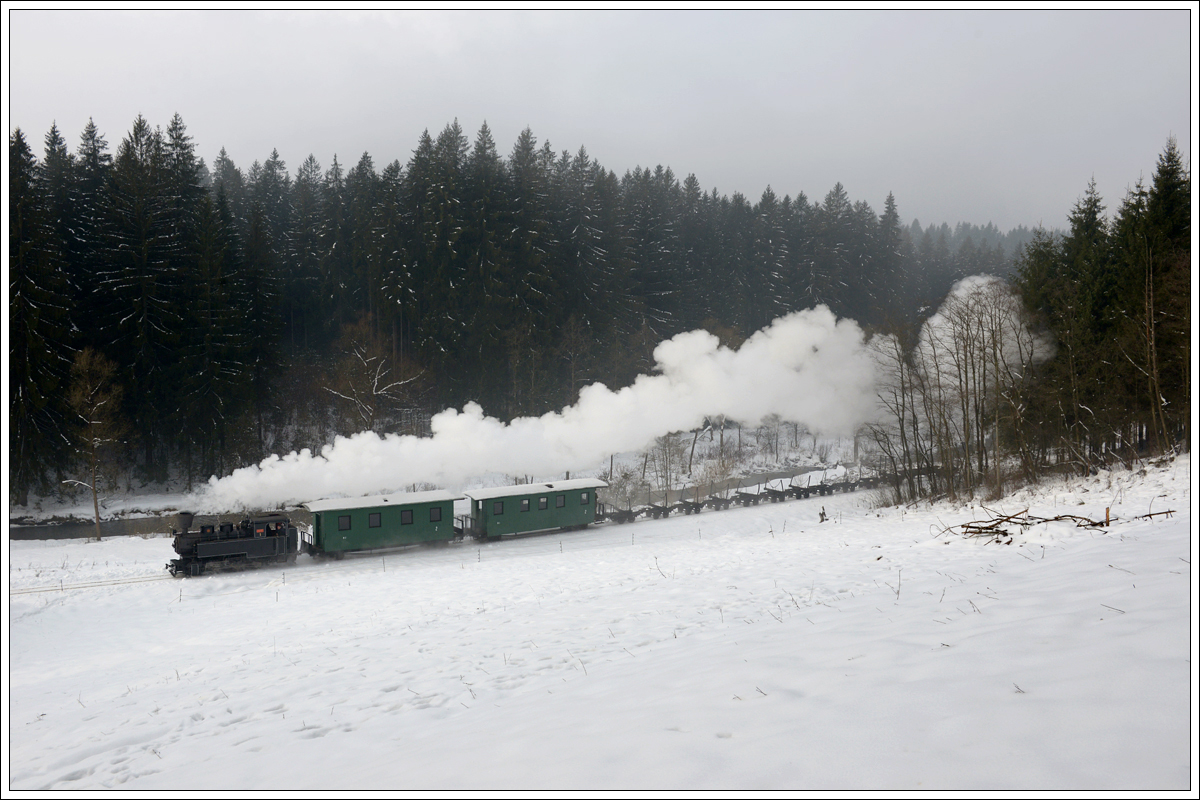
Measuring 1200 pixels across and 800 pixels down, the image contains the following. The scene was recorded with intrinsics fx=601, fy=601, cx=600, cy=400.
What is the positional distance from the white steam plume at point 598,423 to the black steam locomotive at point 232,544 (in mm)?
2722

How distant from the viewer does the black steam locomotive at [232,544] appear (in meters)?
20.2

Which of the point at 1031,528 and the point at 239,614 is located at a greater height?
the point at 1031,528

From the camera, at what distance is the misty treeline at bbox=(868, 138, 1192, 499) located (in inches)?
856

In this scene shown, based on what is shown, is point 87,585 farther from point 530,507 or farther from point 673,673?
point 673,673

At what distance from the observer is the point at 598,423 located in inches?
1077

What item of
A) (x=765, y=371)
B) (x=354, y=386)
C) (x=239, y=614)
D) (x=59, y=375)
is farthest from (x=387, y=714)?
(x=59, y=375)

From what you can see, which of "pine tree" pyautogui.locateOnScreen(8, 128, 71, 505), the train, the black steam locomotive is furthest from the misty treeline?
"pine tree" pyautogui.locateOnScreen(8, 128, 71, 505)

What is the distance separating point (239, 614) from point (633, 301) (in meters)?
39.8

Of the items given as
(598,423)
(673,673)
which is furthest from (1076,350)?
(673,673)

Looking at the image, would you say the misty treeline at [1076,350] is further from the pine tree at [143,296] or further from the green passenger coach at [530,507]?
the pine tree at [143,296]

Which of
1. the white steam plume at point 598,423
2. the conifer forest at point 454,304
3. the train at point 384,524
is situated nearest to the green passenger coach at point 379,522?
the train at point 384,524

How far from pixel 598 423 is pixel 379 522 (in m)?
10.1

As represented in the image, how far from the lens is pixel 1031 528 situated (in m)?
13.4

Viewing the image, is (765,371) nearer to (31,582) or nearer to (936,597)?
(936,597)
